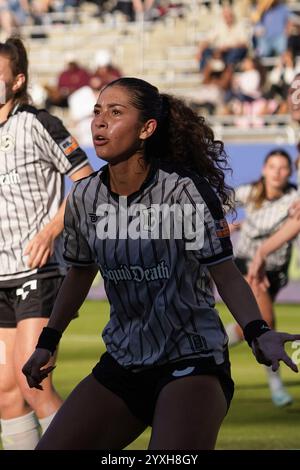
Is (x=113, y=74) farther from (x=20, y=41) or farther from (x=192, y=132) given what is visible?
(x=192, y=132)

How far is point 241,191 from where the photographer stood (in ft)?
36.4

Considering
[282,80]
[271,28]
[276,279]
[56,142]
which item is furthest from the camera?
[271,28]

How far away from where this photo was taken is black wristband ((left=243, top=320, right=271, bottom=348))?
4531 mm

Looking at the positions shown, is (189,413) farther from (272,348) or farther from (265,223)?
(265,223)

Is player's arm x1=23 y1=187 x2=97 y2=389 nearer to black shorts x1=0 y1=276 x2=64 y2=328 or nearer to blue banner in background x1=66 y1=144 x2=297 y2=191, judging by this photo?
black shorts x1=0 y1=276 x2=64 y2=328

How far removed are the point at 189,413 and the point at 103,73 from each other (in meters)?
19.1

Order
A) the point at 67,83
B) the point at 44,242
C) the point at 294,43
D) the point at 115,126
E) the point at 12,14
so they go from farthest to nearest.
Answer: the point at 12,14, the point at 67,83, the point at 294,43, the point at 44,242, the point at 115,126

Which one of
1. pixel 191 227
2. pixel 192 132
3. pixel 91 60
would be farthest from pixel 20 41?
pixel 91 60

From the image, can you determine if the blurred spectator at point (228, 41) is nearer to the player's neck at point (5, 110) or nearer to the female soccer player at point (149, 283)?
the player's neck at point (5, 110)

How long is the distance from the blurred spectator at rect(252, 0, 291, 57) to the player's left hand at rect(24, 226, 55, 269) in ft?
55.6

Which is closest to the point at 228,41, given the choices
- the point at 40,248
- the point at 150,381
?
the point at 40,248

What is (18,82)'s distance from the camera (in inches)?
264

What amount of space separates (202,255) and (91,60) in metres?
21.1

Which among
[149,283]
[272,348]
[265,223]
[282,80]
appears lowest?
[282,80]
